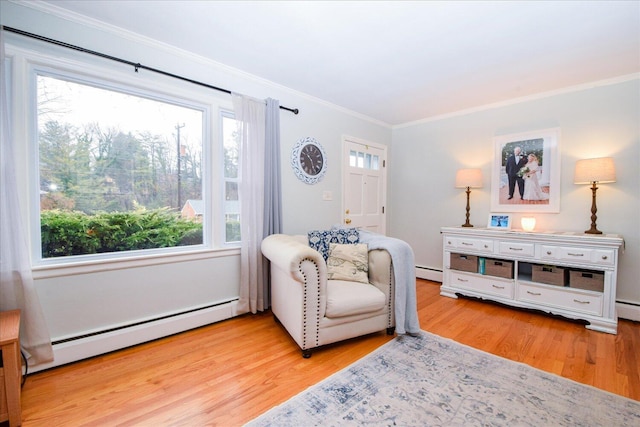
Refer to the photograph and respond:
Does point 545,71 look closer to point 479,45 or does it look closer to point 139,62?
point 479,45

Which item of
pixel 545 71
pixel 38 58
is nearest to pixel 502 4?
pixel 545 71

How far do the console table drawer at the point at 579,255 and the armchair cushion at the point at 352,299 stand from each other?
6.28 feet

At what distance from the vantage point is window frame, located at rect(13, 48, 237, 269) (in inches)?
70.5

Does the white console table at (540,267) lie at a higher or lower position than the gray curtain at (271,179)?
lower

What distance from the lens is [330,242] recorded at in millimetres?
2758

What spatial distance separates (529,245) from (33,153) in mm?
4403

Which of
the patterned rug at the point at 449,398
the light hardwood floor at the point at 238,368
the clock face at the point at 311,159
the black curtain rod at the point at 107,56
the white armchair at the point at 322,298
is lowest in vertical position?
the light hardwood floor at the point at 238,368

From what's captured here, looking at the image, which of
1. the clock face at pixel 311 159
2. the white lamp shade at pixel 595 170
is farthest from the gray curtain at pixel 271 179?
the white lamp shade at pixel 595 170

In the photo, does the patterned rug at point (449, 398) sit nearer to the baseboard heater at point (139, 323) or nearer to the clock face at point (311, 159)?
the baseboard heater at point (139, 323)

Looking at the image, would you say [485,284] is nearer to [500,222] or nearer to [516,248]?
[516,248]

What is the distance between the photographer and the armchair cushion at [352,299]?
209 centimetres

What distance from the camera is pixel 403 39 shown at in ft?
7.12

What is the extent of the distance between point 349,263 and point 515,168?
255cm

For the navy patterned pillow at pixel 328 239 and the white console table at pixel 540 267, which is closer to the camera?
the white console table at pixel 540 267
